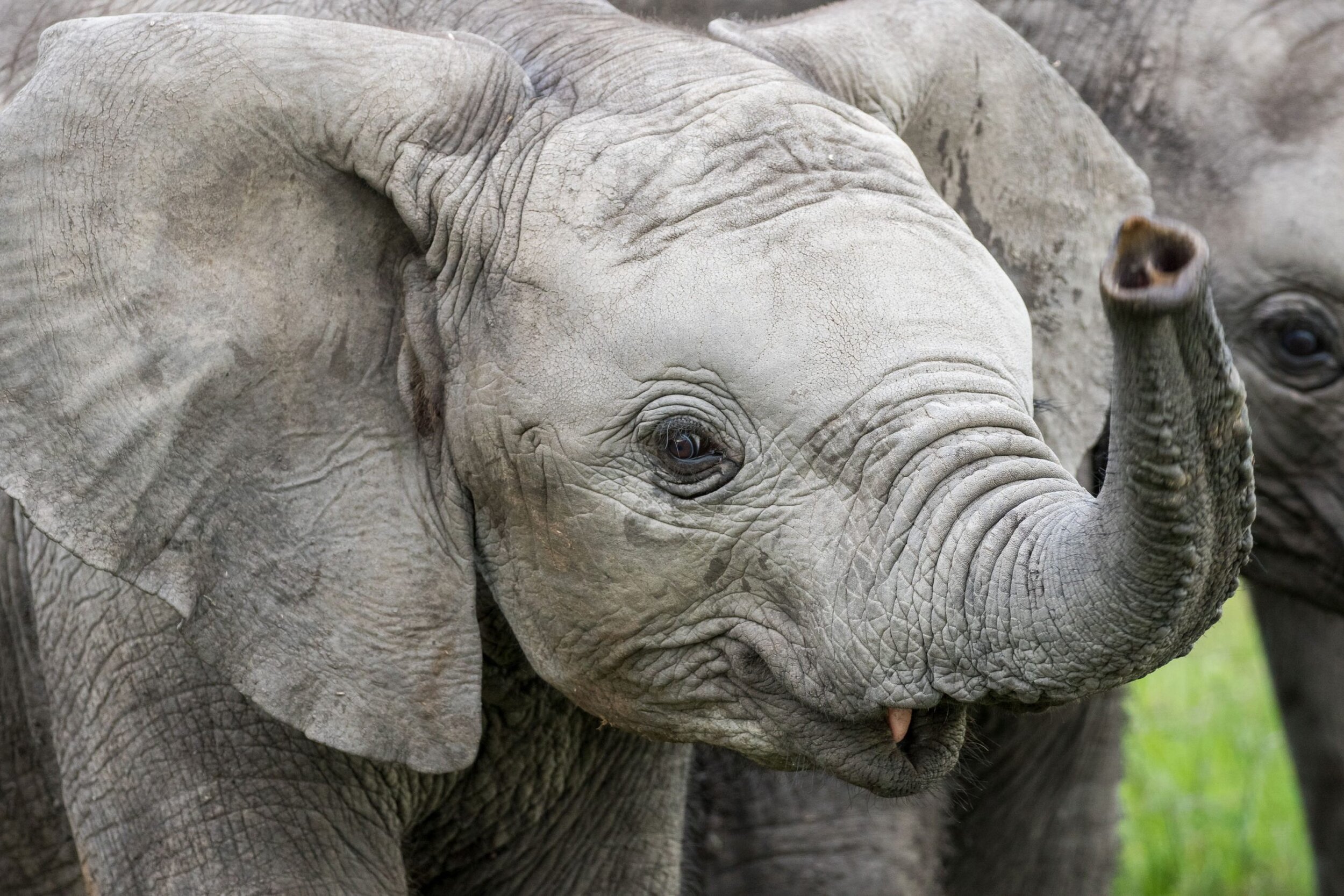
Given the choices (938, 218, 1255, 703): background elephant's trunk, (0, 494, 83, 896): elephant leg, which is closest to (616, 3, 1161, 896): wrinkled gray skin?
(938, 218, 1255, 703): background elephant's trunk

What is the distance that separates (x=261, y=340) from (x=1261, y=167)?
247 centimetres

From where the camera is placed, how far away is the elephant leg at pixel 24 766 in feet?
12.5

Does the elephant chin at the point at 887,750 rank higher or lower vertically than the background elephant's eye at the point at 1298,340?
higher

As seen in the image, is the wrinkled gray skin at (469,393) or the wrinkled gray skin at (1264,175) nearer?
the wrinkled gray skin at (469,393)

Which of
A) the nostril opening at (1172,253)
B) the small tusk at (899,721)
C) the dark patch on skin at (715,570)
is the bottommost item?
the small tusk at (899,721)

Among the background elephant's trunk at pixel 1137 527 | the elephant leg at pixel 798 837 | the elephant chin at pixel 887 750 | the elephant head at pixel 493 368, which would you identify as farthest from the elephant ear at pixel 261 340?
the elephant leg at pixel 798 837

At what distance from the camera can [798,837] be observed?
510 centimetres

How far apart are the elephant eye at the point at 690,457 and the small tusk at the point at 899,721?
1.25 feet

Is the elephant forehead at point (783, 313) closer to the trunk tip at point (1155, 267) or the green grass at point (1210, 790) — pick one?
the trunk tip at point (1155, 267)

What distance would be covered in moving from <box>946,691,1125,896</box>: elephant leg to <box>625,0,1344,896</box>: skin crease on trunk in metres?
0.80

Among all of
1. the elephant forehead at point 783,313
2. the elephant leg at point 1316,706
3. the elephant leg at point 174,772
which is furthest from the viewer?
the elephant leg at point 1316,706

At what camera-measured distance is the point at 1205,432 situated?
2445mm

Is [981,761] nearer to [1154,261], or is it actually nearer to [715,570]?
[715,570]

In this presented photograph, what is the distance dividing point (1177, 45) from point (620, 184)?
2255 mm
